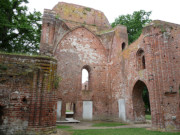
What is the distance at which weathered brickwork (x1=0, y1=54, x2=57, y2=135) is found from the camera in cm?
618

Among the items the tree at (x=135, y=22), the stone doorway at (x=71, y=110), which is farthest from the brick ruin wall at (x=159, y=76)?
the tree at (x=135, y=22)

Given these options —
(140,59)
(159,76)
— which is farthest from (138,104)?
(159,76)

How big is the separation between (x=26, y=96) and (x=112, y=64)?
1109 centimetres

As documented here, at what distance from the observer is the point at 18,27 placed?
43.2 ft

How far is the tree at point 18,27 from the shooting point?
13439mm

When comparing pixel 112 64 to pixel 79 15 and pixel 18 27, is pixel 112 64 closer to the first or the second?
pixel 79 15

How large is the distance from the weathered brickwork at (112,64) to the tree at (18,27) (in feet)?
6.60

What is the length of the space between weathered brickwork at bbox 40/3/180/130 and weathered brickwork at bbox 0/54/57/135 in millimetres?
1786

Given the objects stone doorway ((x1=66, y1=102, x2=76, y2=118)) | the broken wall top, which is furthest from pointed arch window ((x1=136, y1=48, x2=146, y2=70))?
the broken wall top

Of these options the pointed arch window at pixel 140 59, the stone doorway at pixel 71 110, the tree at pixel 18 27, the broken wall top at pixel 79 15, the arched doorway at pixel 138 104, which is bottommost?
the stone doorway at pixel 71 110

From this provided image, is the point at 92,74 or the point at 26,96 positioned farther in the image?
the point at 92,74

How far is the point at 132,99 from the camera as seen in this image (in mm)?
12633

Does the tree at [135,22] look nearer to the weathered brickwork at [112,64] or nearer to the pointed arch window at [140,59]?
the weathered brickwork at [112,64]

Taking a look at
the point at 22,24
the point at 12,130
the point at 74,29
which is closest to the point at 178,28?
the point at 74,29
